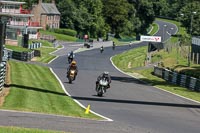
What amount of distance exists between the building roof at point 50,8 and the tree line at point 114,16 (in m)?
2.94

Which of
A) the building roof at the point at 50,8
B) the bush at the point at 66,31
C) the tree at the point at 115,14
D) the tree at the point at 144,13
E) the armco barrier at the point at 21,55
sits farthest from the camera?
the tree at the point at 144,13

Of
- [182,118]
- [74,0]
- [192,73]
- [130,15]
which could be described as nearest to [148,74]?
[192,73]

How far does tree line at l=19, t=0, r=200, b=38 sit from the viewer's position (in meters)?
136

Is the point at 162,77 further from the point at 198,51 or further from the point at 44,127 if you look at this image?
Result: the point at 44,127

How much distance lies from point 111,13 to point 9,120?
141m

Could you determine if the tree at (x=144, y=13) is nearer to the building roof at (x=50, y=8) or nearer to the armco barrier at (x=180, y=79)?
the building roof at (x=50, y=8)

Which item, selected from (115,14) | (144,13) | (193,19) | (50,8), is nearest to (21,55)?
(50,8)

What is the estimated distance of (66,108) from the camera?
77.0 feet

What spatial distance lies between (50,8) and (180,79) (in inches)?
3500

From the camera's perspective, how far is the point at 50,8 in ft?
443

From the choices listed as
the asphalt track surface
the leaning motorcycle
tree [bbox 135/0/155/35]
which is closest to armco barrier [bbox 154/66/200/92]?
the asphalt track surface

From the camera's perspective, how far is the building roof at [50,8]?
132750mm

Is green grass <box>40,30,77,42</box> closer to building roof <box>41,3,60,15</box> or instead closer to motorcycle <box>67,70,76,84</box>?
building roof <box>41,3,60,15</box>

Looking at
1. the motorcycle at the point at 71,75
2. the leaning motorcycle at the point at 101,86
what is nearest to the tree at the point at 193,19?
the motorcycle at the point at 71,75
